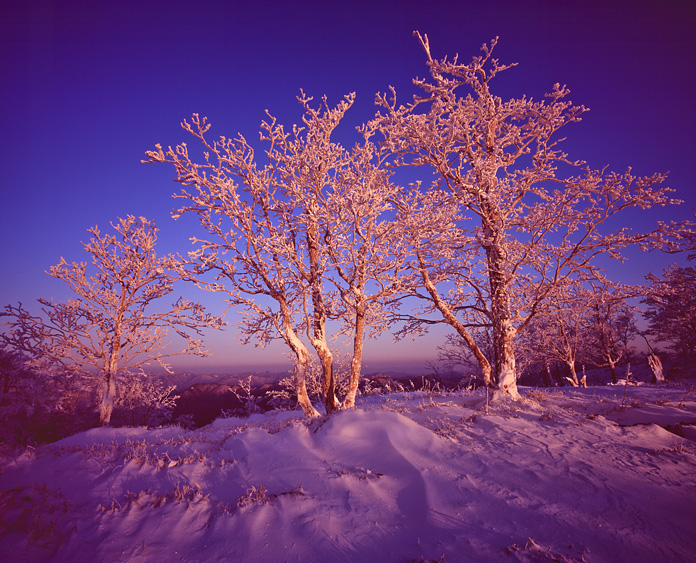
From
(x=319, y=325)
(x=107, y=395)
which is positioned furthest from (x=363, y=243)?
(x=107, y=395)

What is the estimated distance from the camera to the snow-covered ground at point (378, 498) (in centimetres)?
249

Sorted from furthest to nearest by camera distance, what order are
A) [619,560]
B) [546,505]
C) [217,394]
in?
[217,394], [546,505], [619,560]

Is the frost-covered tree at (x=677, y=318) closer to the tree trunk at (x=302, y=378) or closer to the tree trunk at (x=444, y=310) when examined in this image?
the tree trunk at (x=444, y=310)

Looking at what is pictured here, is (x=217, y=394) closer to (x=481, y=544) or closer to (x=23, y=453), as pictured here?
(x=23, y=453)

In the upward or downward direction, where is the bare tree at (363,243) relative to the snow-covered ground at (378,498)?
upward

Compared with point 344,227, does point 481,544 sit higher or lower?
lower

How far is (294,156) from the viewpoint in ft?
32.2

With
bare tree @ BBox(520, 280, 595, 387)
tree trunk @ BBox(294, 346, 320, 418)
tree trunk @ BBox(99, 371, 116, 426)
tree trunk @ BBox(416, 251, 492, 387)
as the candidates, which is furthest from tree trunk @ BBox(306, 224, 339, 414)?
bare tree @ BBox(520, 280, 595, 387)

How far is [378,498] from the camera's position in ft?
10.8

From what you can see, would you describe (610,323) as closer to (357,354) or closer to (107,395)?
(357,354)

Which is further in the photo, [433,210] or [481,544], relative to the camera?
[433,210]

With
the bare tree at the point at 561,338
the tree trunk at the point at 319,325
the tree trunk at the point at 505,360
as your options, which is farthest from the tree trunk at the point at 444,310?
the bare tree at the point at 561,338

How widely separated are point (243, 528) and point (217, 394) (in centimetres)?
5238

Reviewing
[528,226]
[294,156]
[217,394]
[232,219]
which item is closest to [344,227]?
[294,156]
